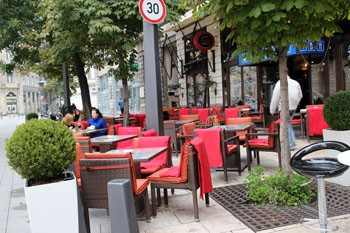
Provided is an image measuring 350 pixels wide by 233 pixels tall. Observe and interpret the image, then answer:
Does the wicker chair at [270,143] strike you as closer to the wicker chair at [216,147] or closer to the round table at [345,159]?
the wicker chair at [216,147]

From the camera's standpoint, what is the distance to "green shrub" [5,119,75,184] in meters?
3.33

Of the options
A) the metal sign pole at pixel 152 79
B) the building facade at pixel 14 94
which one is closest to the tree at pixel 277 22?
the metal sign pole at pixel 152 79

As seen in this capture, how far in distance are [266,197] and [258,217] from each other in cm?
53

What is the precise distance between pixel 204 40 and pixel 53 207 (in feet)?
47.6

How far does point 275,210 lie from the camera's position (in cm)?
443

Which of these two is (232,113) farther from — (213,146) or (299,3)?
(299,3)

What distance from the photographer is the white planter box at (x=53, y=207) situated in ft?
10.8

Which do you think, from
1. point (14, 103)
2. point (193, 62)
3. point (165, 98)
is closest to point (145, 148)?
point (193, 62)

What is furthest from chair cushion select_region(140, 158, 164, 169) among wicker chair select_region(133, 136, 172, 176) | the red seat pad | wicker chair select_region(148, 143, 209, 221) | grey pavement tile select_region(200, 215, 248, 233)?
grey pavement tile select_region(200, 215, 248, 233)

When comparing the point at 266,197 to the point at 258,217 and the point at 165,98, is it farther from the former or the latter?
the point at 165,98

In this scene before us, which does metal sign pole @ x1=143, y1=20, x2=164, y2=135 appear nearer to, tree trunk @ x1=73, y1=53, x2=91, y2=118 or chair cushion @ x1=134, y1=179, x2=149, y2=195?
chair cushion @ x1=134, y1=179, x2=149, y2=195

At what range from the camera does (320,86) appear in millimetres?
12703

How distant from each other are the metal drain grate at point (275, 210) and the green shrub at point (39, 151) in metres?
A: 2.23

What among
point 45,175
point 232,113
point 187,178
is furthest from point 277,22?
point 232,113
